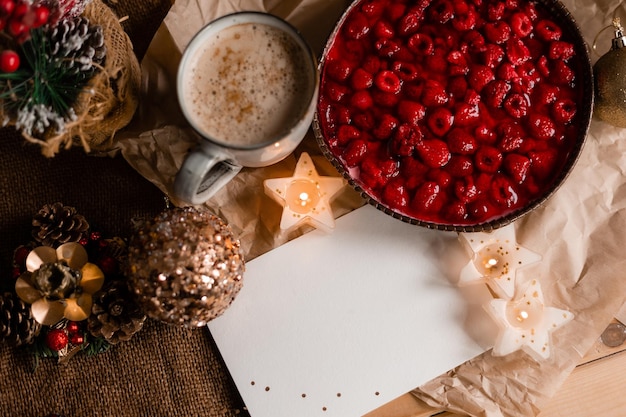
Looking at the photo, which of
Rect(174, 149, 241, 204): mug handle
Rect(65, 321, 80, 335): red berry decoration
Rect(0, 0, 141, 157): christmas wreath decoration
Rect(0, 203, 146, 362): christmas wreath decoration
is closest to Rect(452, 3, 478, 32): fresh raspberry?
Rect(174, 149, 241, 204): mug handle

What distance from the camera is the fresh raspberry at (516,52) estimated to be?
972 millimetres

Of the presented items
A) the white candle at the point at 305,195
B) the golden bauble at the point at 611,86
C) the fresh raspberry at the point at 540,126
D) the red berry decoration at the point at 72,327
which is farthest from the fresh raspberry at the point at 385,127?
the red berry decoration at the point at 72,327

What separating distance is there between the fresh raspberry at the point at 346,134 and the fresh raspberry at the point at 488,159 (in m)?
0.18

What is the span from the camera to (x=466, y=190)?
0.96 m

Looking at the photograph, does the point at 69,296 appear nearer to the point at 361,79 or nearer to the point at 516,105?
the point at 361,79

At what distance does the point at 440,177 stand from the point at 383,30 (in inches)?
9.5

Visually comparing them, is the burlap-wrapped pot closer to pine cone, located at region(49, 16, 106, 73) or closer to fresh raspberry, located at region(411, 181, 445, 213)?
pine cone, located at region(49, 16, 106, 73)

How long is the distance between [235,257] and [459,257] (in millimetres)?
379

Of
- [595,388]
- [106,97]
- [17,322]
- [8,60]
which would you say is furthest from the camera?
[595,388]

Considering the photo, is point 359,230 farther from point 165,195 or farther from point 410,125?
point 165,195

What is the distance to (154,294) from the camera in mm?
885

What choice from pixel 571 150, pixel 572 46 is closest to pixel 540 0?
pixel 572 46

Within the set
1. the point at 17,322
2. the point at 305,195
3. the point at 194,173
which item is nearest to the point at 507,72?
the point at 305,195

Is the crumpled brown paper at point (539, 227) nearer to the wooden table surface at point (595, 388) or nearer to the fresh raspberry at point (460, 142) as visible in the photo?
the wooden table surface at point (595, 388)
